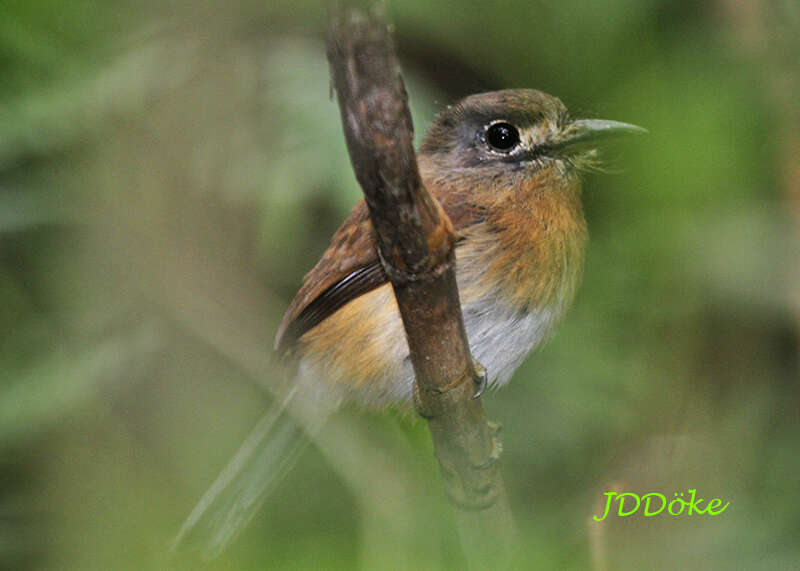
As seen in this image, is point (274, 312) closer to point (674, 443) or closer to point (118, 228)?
point (118, 228)

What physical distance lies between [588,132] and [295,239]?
122cm

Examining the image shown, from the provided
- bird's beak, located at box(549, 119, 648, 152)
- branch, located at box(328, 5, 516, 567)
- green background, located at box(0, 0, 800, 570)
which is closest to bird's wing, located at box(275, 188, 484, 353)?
green background, located at box(0, 0, 800, 570)

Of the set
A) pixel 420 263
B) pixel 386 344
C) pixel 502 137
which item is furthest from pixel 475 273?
pixel 420 263

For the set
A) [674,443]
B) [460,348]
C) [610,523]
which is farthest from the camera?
[674,443]

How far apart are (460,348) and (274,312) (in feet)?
5.68

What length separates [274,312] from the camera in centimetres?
365

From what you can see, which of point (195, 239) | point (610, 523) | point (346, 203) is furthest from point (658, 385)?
point (195, 239)

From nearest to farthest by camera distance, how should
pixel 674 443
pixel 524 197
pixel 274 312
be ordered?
pixel 674 443, pixel 524 197, pixel 274 312

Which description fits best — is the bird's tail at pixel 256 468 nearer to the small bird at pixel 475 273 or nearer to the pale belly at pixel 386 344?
the small bird at pixel 475 273

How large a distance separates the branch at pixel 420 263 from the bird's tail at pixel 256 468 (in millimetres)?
834

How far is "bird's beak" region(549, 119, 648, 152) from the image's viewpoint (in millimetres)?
2877

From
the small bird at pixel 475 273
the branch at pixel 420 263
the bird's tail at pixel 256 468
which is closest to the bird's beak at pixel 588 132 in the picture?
the small bird at pixel 475 273

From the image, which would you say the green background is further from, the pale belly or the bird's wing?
the pale belly

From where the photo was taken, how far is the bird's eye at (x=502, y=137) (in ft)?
10.1
